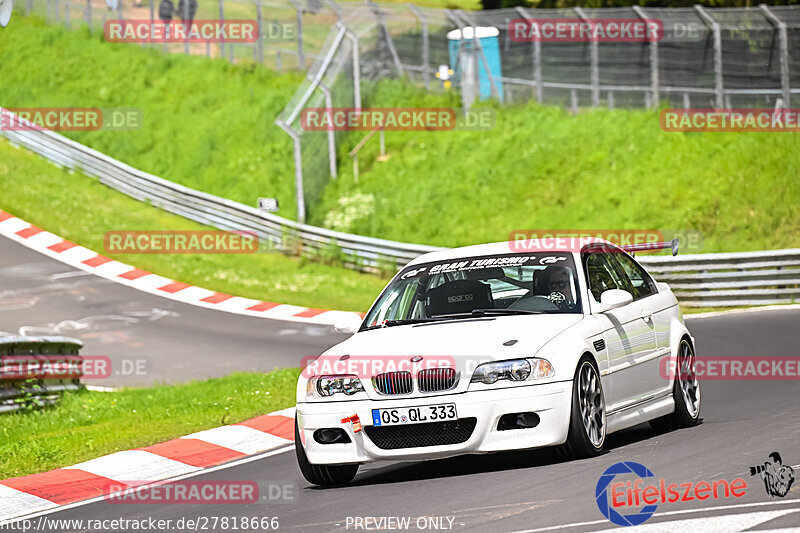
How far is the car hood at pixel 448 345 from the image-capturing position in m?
8.17

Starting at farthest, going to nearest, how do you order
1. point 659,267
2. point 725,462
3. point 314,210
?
1. point 314,210
2. point 659,267
3. point 725,462

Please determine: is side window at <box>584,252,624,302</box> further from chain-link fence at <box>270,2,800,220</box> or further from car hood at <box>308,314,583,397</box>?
chain-link fence at <box>270,2,800,220</box>

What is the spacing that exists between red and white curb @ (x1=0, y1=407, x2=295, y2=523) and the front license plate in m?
2.70

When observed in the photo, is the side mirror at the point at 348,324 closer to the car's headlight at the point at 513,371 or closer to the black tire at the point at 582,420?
the car's headlight at the point at 513,371

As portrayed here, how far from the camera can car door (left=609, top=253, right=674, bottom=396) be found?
31.6 ft

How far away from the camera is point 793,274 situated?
22422 millimetres

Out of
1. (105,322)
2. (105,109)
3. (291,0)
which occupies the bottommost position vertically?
(105,322)

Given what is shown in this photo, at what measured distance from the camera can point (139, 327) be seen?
22.9 metres

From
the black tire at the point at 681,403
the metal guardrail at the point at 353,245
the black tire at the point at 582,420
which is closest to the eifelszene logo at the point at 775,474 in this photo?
the black tire at the point at 582,420

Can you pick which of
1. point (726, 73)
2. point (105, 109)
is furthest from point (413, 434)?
point (105, 109)

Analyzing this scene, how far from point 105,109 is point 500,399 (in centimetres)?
3517

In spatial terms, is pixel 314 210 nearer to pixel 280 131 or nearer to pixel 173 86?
pixel 280 131

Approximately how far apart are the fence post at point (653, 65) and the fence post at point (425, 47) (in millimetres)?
6765

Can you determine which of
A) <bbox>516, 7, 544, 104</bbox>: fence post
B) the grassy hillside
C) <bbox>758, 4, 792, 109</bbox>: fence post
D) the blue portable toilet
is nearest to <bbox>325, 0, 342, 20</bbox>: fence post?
the blue portable toilet
